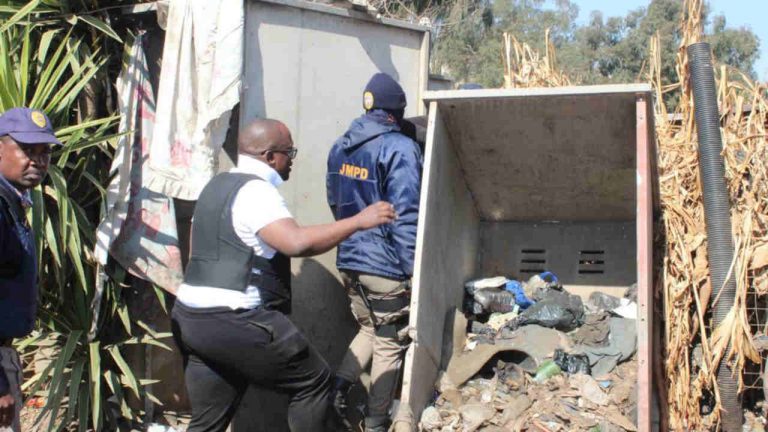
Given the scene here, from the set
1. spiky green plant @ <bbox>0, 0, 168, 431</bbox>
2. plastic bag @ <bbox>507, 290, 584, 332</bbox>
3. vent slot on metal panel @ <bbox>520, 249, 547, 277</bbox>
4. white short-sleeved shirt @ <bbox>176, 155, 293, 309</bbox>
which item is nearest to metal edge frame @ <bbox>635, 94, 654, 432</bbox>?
plastic bag @ <bbox>507, 290, 584, 332</bbox>

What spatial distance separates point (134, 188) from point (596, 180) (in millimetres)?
2552

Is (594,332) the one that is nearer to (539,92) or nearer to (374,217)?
(539,92)

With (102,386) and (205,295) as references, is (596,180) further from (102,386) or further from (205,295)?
(102,386)

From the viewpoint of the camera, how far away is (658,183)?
4648 mm

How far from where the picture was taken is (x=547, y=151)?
470 cm

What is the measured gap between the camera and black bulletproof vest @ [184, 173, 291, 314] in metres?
3.46

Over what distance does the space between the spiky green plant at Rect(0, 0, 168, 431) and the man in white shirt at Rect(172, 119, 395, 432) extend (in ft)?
3.70

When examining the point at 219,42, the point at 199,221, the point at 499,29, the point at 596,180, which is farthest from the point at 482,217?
the point at 499,29

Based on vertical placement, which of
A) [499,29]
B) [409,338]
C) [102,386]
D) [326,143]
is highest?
[499,29]

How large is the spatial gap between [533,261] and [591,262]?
0.36 m

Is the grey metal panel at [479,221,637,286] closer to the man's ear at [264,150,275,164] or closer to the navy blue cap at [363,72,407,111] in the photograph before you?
the navy blue cap at [363,72,407,111]

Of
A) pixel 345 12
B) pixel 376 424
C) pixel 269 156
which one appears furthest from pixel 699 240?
pixel 269 156

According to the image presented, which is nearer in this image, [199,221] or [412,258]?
[199,221]

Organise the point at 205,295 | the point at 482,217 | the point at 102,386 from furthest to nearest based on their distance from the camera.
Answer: the point at 482,217 < the point at 102,386 < the point at 205,295
